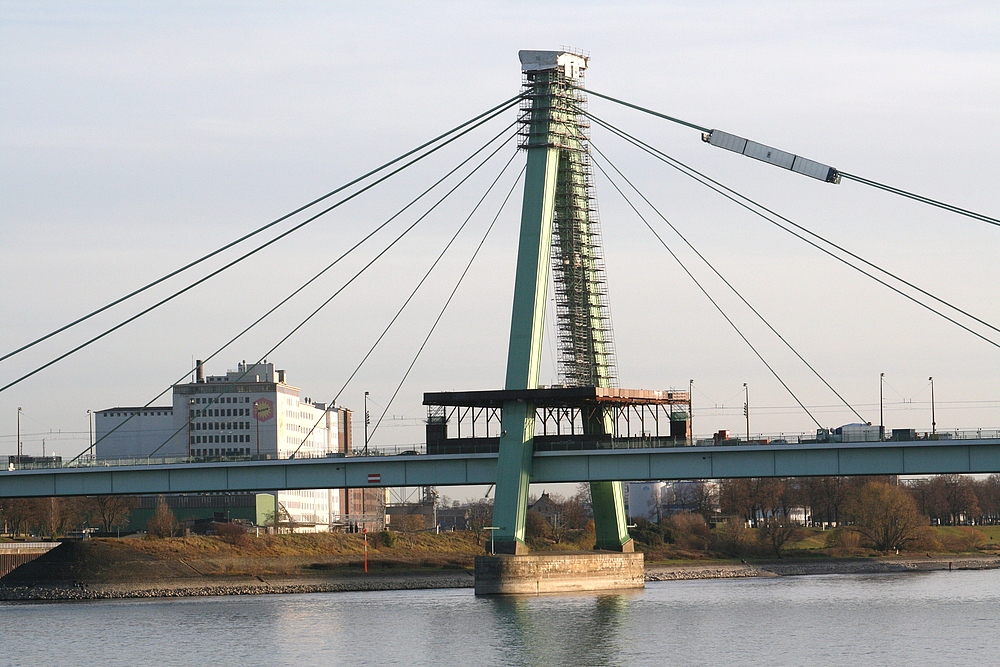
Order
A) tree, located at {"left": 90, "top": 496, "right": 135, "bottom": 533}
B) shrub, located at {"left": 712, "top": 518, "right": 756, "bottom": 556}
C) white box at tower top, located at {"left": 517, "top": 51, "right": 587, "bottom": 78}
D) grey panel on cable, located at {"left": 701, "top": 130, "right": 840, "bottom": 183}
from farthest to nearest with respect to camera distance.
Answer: tree, located at {"left": 90, "top": 496, "right": 135, "bottom": 533}, shrub, located at {"left": 712, "top": 518, "right": 756, "bottom": 556}, white box at tower top, located at {"left": 517, "top": 51, "right": 587, "bottom": 78}, grey panel on cable, located at {"left": 701, "top": 130, "right": 840, "bottom": 183}

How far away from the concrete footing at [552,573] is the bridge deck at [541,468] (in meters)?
5.54

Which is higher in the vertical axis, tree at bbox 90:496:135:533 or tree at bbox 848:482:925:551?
tree at bbox 90:496:135:533

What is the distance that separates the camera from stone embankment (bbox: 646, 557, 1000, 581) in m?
127

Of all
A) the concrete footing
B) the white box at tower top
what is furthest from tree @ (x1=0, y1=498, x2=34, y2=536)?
the white box at tower top

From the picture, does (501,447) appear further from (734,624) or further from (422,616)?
(734,624)

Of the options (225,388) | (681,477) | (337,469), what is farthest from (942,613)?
(225,388)

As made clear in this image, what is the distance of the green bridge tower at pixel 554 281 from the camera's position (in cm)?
8944

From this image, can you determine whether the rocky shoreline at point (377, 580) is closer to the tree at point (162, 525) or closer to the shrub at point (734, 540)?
the shrub at point (734, 540)

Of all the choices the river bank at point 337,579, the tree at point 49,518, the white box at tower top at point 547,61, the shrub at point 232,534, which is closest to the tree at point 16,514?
the tree at point 49,518

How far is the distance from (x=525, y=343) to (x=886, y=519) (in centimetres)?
7557

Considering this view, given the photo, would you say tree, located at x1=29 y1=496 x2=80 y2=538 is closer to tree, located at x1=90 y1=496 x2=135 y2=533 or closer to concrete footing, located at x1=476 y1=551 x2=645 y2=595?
tree, located at x1=90 y1=496 x2=135 y2=533

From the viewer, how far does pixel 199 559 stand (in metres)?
120

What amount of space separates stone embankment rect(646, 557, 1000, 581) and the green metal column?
3515cm

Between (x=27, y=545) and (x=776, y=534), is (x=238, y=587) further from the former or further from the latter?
(x=776, y=534)
